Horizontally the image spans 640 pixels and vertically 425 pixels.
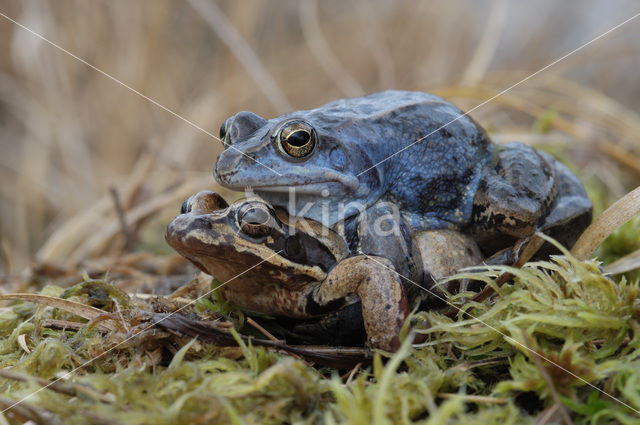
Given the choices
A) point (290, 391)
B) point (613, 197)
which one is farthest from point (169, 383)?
point (613, 197)

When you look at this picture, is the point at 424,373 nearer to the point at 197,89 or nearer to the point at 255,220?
the point at 255,220

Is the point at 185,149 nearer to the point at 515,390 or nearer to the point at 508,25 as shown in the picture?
the point at 515,390

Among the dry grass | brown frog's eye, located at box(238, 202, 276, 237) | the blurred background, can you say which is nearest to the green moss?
the dry grass

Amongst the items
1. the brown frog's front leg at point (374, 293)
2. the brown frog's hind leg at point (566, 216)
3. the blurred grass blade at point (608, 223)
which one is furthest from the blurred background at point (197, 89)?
the brown frog's front leg at point (374, 293)

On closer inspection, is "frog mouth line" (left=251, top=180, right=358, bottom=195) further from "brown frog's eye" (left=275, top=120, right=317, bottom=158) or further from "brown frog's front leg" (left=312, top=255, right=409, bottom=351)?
"brown frog's front leg" (left=312, top=255, right=409, bottom=351)

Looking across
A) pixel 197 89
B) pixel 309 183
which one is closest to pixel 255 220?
pixel 309 183
